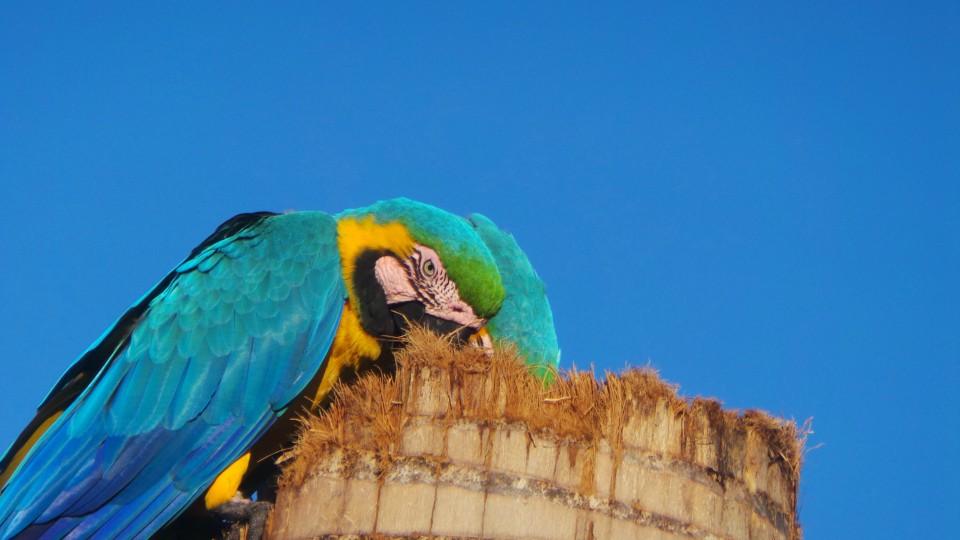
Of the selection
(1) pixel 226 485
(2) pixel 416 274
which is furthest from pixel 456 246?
(1) pixel 226 485

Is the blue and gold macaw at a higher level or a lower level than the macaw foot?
higher

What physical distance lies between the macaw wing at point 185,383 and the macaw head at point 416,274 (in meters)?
0.13

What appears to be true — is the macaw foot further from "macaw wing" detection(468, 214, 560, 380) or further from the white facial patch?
"macaw wing" detection(468, 214, 560, 380)

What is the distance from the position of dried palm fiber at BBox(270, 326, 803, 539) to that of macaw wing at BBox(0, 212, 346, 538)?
1.05 metres

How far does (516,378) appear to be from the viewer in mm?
2980

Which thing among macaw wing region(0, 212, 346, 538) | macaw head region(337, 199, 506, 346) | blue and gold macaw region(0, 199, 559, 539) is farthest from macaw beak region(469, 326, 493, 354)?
macaw wing region(0, 212, 346, 538)

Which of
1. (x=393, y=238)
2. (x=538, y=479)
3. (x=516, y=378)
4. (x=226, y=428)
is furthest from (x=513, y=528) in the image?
(x=393, y=238)

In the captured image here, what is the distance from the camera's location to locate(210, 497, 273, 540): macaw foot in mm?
3311

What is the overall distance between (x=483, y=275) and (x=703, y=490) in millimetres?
1956

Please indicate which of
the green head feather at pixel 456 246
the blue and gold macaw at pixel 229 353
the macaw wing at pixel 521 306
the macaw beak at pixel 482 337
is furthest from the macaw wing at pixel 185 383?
the macaw wing at pixel 521 306

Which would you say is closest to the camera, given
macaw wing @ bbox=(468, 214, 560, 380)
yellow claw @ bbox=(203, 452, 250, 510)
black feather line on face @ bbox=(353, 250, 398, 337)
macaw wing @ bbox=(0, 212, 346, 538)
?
macaw wing @ bbox=(0, 212, 346, 538)

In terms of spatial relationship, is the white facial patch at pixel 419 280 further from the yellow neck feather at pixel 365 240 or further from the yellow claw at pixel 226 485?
the yellow claw at pixel 226 485

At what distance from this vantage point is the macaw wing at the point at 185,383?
153 inches

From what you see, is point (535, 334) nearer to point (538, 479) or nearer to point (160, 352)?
point (160, 352)
